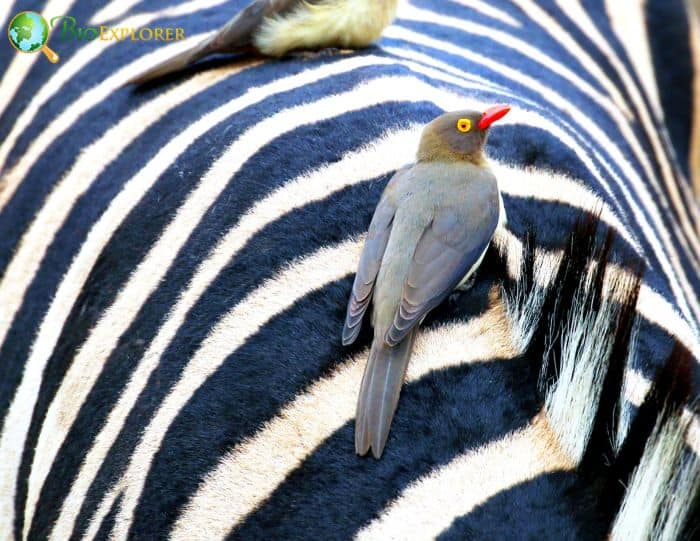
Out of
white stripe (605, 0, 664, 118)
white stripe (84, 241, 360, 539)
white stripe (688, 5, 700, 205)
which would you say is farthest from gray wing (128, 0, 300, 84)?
white stripe (688, 5, 700, 205)

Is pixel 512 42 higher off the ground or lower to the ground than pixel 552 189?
higher

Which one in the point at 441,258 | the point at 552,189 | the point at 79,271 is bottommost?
the point at 441,258

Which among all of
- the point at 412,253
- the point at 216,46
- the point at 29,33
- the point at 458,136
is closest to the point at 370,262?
the point at 412,253

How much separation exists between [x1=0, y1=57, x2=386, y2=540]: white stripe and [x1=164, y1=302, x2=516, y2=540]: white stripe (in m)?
0.61

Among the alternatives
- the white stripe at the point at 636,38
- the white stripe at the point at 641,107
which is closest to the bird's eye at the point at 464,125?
the white stripe at the point at 641,107

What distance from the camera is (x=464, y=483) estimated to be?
1.15m

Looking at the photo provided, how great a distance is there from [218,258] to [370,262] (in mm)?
273

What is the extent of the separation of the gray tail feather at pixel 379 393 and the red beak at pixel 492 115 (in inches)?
18.8

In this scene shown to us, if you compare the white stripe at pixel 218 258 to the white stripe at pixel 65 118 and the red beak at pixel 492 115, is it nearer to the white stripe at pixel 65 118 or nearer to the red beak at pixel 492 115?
the red beak at pixel 492 115

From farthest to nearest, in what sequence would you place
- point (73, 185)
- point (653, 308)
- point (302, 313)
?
point (73, 185) → point (653, 308) → point (302, 313)

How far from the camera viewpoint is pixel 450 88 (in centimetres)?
186

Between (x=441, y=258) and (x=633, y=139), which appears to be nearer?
(x=441, y=258)

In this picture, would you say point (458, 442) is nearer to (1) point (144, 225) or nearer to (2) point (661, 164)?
(1) point (144, 225)

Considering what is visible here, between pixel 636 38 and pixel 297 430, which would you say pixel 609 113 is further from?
pixel 297 430
